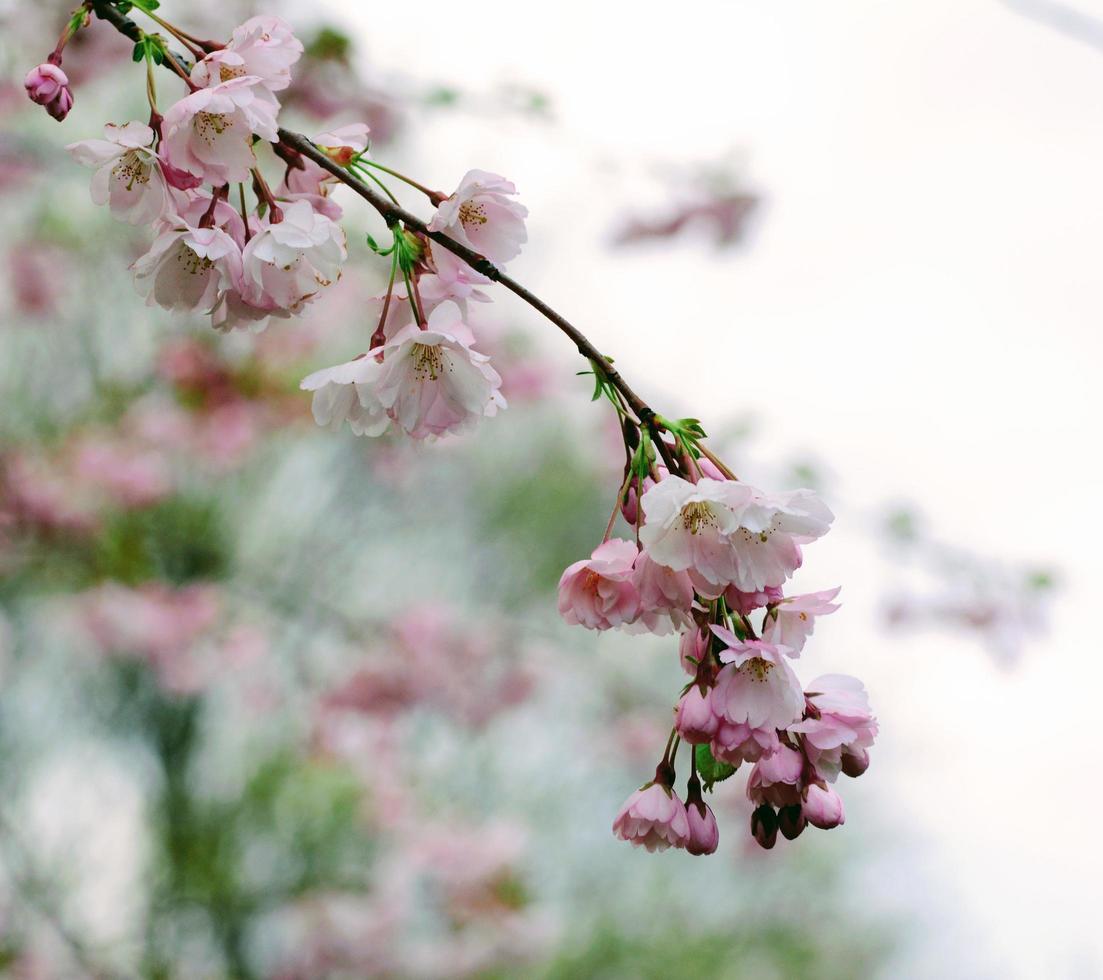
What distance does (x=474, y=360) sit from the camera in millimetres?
669

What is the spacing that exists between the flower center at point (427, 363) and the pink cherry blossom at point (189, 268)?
12 centimetres

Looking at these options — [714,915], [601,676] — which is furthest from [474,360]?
[714,915]

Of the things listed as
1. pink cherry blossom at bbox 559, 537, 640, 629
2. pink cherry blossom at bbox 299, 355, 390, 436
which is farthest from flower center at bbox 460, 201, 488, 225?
pink cherry blossom at bbox 559, 537, 640, 629

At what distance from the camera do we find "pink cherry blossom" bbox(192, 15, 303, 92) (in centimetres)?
67

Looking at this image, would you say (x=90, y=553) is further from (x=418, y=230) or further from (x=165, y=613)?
(x=418, y=230)

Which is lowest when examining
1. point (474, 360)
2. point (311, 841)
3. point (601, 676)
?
point (474, 360)

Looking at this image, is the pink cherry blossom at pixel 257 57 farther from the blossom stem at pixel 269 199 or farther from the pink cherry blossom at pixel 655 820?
the pink cherry blossom at pixel 655 820

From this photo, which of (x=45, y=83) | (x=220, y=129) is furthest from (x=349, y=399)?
(x=45, y=83)

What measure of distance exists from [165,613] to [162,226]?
4.08 metres

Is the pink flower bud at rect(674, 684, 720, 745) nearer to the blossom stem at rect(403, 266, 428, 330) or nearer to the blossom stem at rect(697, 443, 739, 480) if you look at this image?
the blossom stem at rect(697, 443, 739, 480)

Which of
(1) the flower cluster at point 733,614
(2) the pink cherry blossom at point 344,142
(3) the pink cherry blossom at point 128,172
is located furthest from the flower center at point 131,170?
(1) the flower cluster at point 733,614

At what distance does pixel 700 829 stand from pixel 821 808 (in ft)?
0.28

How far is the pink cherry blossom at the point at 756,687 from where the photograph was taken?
1.92ft

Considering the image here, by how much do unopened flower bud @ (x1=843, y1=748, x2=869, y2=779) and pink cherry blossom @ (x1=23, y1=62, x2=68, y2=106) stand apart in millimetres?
634
